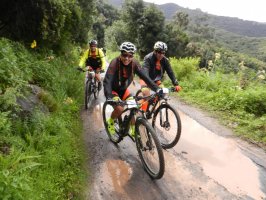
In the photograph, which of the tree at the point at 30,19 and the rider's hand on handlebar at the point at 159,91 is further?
the tree at the point at 30,19

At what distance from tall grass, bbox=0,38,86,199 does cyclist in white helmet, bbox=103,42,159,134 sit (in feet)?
4.56

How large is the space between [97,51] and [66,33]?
2.66 meters

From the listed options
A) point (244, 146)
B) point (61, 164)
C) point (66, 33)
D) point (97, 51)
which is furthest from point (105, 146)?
point (66, 33)

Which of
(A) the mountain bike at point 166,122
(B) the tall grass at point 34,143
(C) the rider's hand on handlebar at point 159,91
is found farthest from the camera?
(A) the mountain bike at point 166,122

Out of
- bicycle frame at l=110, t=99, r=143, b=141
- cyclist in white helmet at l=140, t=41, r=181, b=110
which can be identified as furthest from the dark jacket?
bicycle frame at l=110, t=99, r=143, b=141

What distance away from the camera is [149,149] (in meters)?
5.55

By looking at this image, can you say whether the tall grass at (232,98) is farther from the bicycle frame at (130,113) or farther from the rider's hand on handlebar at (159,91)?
the bicycle frame at (130,113)

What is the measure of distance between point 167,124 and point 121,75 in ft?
5.29

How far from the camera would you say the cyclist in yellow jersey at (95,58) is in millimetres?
10445

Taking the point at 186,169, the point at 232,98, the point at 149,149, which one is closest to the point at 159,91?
the point at 149,149

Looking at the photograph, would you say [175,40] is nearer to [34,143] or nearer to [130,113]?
[130,113]

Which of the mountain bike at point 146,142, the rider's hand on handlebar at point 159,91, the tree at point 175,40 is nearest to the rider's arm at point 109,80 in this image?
the mountain bike at point 146,142

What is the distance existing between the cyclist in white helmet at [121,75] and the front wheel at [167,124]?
2.29 feet

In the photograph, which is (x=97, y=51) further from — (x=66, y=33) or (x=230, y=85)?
(x=230, y=85)
